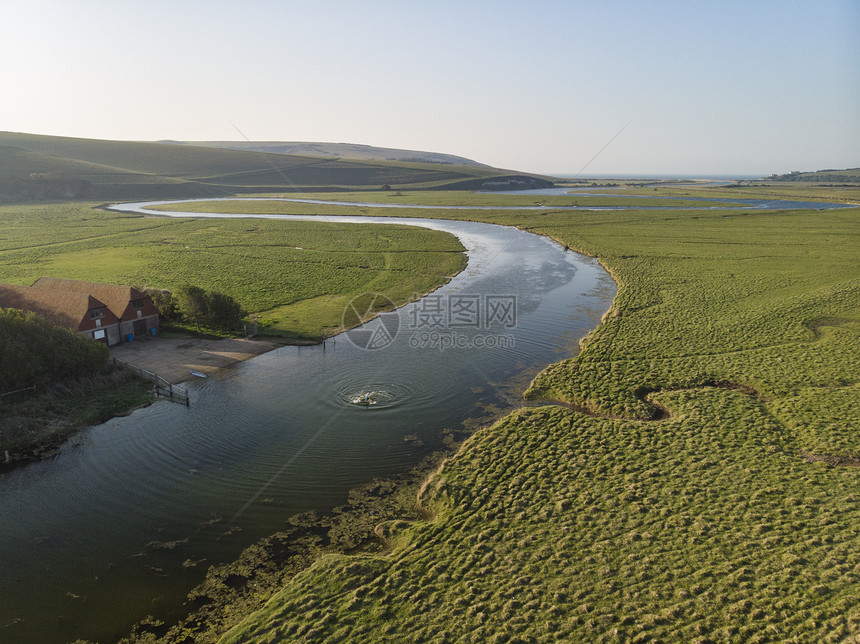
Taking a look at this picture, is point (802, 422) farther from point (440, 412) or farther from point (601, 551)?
point (440, 412)

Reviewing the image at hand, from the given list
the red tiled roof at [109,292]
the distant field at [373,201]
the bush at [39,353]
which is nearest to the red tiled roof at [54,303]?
the red tiled roof at [109,292]

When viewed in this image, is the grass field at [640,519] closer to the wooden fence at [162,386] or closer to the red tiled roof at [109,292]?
the wooden fence at [162,386]

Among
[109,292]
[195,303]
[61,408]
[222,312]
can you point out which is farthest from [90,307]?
[61,408]

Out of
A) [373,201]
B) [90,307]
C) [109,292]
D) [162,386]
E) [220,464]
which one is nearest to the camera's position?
[220,464]

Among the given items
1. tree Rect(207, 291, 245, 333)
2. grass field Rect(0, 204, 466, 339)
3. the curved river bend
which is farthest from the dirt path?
grass field Rect(0, 204, 466, 339)

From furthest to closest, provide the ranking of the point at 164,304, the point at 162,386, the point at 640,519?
the point at 164,304
the point at 162,386
the point at 640,519

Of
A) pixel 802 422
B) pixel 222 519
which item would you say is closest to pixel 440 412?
pixel 222 519

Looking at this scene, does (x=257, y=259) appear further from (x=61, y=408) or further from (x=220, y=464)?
(x=220, y=464)
